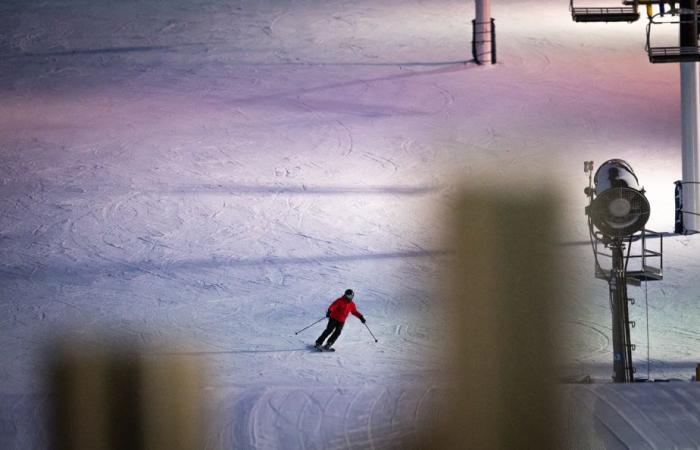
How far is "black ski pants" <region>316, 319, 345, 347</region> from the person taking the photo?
11.0 m

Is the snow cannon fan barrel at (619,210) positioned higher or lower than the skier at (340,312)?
higher

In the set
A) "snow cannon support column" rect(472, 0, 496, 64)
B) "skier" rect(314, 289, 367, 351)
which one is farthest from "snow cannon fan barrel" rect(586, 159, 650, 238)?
"snow cannon support column" rect(472, 0, 496, 64)

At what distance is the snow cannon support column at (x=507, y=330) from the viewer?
98 centimetres

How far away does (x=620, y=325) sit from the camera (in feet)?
25.3

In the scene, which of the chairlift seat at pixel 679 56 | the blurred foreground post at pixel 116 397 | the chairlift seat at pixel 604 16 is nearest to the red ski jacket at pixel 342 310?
the chairlift seat at pixel 679 56

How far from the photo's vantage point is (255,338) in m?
11.7

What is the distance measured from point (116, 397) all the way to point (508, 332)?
18.3 inches

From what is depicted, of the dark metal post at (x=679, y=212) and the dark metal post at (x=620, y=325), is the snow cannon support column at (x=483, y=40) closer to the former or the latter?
the dark metal post at (x=679, y=212)

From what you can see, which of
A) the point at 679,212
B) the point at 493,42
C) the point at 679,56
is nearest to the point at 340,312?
the point at 679,56

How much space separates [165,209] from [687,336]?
27.8ft

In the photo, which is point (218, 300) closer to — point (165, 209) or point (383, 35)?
point (165, 209)

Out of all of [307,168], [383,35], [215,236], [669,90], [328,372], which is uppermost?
[383,35]

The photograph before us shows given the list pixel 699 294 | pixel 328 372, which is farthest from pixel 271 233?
pixel 699 294

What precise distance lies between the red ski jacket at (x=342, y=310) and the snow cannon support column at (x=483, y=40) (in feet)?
36.7
